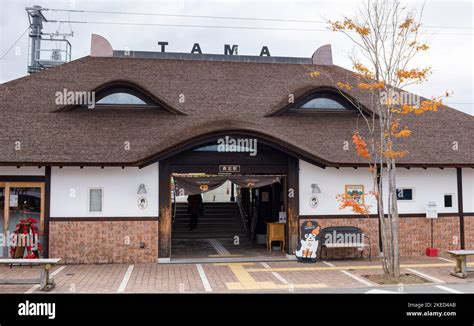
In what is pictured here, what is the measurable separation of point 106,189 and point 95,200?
18.3 inches

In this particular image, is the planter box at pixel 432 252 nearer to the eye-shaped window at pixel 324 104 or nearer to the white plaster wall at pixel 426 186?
the white plaster wall at pixel 426 186

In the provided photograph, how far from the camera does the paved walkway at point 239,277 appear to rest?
1098 centimetres

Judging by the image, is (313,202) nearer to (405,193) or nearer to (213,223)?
(405,193)

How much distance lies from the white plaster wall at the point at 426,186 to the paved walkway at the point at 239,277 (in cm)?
190

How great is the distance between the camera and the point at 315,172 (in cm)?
1525

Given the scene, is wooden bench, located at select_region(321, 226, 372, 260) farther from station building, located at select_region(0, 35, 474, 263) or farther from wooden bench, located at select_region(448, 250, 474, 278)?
wooden bench, located at select_region(448, 250, 474, 278)

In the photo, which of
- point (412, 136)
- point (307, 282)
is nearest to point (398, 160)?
point (412, 136)

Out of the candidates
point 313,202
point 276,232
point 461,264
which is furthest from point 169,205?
point 461,264

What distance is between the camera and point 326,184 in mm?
15289

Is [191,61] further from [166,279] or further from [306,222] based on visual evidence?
[166,279]

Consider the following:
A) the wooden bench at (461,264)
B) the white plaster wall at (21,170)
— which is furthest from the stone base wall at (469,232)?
the white plaster wall at (21,170)

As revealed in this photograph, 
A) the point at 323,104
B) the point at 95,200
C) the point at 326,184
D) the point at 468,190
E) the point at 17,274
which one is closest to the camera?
the point at 17,274

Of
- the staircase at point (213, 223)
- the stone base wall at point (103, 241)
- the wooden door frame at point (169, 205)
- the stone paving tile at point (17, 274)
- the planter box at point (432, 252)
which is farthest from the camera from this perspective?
the staircase at point (213, 223)
